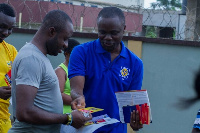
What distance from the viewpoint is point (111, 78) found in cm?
351

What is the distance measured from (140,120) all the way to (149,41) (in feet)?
11.2

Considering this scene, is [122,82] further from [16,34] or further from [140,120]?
[16,34]

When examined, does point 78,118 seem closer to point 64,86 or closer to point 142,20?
point 64,86

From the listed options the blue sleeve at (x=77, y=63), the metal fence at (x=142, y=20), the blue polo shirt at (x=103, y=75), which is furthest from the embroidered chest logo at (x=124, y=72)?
the metal fence at (x=142, y=20)

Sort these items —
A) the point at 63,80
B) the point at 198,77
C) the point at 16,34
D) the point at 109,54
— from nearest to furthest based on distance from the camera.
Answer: the point at 198,77 → the point at 109,54 → the point at 63,80 → the point at 16,34

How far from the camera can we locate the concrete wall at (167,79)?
6.36 meters

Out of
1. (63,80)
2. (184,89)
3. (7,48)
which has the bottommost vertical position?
(184,89)

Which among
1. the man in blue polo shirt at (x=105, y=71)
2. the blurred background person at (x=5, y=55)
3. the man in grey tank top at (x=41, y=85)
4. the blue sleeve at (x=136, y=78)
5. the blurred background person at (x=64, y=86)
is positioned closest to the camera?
the man in grey tank top at (x=41, y=85)

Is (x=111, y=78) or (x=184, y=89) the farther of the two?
(x=184, y=89)

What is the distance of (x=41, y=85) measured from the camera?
9.94 feet

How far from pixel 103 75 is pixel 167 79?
127 inches

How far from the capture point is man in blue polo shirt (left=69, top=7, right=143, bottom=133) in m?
3.48

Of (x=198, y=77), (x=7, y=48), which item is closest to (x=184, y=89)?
(x=7, y=48)

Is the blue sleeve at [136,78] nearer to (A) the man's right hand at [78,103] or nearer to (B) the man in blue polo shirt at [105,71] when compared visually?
(B) the man in blue polo shirt at [105,71]
